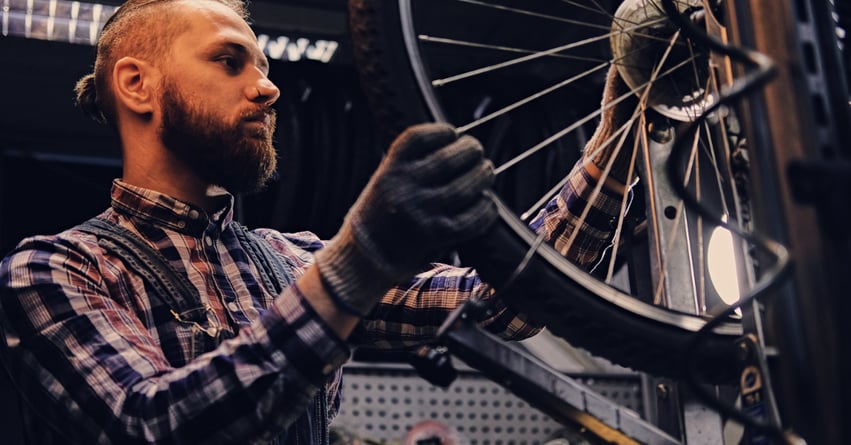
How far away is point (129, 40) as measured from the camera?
1.37 metres

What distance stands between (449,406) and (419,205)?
4.75 feet

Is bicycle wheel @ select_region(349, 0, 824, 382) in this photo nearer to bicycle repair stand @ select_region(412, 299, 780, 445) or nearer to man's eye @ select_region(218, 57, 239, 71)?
bicycle repair stand @ select_region(412, 299, 780, 445)

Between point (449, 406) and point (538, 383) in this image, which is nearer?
point (538, 383)

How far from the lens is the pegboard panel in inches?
80.3

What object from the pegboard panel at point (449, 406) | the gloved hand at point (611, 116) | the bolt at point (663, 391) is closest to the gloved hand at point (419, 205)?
the gloved hand at point (611, 116)

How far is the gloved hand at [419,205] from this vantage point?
74 centimetres

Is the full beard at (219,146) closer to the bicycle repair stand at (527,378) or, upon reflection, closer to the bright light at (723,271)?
the bicycle repair stand at (527,378)

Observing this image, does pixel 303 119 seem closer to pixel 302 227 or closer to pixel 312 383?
pixel 302 227

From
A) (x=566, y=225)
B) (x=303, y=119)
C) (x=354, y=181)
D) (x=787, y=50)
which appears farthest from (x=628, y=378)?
(x=787, y=50)

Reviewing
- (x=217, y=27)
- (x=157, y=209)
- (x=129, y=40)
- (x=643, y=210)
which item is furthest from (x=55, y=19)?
(x=643, y=210)

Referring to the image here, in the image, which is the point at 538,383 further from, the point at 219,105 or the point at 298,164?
the point at 298,164

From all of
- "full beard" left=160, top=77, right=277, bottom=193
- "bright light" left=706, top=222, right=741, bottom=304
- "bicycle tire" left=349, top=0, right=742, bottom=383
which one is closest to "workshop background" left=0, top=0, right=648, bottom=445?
"full beard" left=160, top=77, right=277, bottom=193

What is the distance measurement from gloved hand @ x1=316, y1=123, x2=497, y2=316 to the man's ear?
62 cm

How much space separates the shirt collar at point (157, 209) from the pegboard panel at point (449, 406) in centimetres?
87
